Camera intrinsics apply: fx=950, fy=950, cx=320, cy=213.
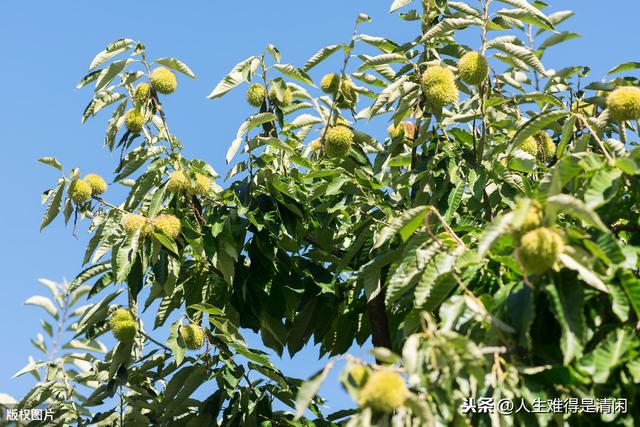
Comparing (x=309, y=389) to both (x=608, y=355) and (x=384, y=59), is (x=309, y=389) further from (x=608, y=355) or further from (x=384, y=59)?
(x=384, y=59)

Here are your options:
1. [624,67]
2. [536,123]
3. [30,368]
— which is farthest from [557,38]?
[30,368]

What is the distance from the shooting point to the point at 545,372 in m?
2.55

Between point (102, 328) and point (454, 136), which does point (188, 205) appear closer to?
point (102, 328)

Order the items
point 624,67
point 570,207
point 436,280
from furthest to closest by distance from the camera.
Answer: point 624,67
point 436,280
point 570,207

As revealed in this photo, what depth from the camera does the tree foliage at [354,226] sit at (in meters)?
2.66

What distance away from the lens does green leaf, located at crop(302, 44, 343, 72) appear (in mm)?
4055

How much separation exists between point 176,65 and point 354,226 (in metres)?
1.08

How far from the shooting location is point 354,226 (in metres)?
3.81

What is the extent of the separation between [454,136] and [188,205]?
3.86 feet

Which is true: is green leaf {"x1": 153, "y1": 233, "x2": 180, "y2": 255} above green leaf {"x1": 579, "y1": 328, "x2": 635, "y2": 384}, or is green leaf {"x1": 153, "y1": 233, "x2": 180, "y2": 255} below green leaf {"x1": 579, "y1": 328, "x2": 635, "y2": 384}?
above

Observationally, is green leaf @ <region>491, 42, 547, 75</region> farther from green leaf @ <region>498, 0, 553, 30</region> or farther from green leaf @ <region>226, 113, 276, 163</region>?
green leaf @ <region>226, 113, 276, 163</region>

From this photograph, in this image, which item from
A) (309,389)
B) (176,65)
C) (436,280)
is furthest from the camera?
(176,65)

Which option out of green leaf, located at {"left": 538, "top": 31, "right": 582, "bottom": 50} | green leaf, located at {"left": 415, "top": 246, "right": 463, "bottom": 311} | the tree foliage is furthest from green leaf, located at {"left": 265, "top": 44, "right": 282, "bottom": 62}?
green leaf, located at {"left": 415, "top": 246, "right": 463, "bottom": 311}

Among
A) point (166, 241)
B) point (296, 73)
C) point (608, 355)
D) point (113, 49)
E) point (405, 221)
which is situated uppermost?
point (113, 49)
